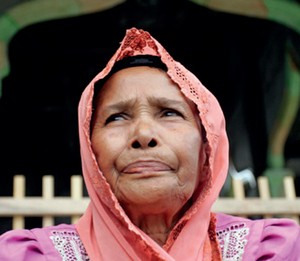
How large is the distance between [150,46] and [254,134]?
8.80ft

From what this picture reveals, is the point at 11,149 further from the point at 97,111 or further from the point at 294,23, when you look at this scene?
the point at 97,111

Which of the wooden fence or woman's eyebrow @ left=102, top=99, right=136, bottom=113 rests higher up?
woman's eyebrow @ left=102, top=99, right=136, bottom=113

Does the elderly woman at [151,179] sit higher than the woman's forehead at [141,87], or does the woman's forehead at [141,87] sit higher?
the woman's forehead at [141,87]

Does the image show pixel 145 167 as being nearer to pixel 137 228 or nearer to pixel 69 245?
pixel 137 228

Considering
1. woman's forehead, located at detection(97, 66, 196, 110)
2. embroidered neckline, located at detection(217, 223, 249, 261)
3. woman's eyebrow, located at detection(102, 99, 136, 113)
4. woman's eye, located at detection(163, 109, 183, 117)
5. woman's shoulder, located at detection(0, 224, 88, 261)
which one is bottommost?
embroidered neckline, located at detection(217, 223, 249, 261)

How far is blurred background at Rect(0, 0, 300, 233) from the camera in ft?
11.0

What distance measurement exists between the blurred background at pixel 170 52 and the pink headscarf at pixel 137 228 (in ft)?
5.33

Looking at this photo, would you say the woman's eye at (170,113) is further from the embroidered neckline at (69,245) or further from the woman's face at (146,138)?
the embroidered neckline at (69,245)

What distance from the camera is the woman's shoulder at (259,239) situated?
1512 mm

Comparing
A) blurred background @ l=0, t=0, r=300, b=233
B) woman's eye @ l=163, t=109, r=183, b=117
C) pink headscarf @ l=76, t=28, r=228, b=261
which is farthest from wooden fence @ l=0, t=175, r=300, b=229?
woman's eye @ l=163, t=109, r=183, b=117

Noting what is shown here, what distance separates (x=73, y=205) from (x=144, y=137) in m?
1.59

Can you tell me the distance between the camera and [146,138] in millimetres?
1433

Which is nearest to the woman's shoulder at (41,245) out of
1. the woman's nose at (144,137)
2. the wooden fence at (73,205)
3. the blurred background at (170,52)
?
the woman's nose at (144,137)

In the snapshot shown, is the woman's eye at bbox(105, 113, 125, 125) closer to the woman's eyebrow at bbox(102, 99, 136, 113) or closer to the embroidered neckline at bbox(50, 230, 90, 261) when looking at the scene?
the woman's eyebrow at bbox(102, 99, 136, 113)
